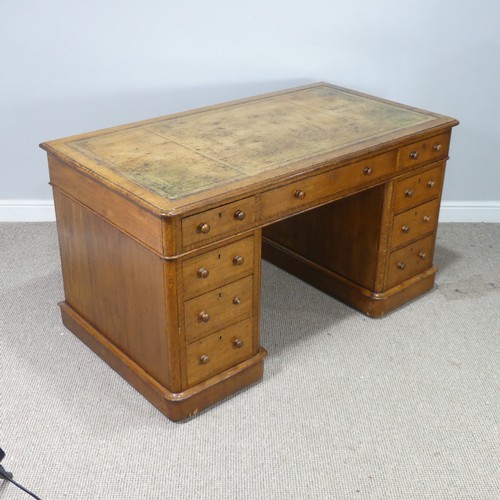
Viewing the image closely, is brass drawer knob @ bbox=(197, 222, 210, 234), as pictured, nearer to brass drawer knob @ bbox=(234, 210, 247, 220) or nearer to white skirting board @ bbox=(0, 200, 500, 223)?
brass drawer knob @ bbox=(234, 210, 247, 220)

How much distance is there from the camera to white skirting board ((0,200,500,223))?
10.7ft

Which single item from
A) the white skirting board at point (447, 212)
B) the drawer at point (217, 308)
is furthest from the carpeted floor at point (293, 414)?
the white skirting board at point (447, 212)

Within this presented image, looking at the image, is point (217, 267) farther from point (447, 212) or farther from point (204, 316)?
point (447, 212)

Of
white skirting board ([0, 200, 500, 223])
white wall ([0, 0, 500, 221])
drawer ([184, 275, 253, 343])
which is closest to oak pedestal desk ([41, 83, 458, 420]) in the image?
drawer ([184, 275, 253, 343])

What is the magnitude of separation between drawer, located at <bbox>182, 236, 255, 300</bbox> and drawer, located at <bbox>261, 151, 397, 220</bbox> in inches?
4.4

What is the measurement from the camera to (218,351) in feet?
7.16

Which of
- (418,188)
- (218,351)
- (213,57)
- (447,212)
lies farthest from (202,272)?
(447,212)

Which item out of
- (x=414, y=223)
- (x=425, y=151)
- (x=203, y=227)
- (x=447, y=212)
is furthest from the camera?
(x=447, y=212)

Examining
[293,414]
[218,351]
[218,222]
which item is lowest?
[293,414]

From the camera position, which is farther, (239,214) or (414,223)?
(414,223)

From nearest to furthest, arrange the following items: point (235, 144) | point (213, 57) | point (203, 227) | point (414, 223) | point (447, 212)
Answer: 1. point (203, 227)
2. point (235, 144)
3. point (414, 223)
4. point (213, 57)
5. point (447, 212)

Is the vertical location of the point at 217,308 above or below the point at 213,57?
below

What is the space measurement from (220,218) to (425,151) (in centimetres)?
89

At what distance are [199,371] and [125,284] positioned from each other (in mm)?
324
